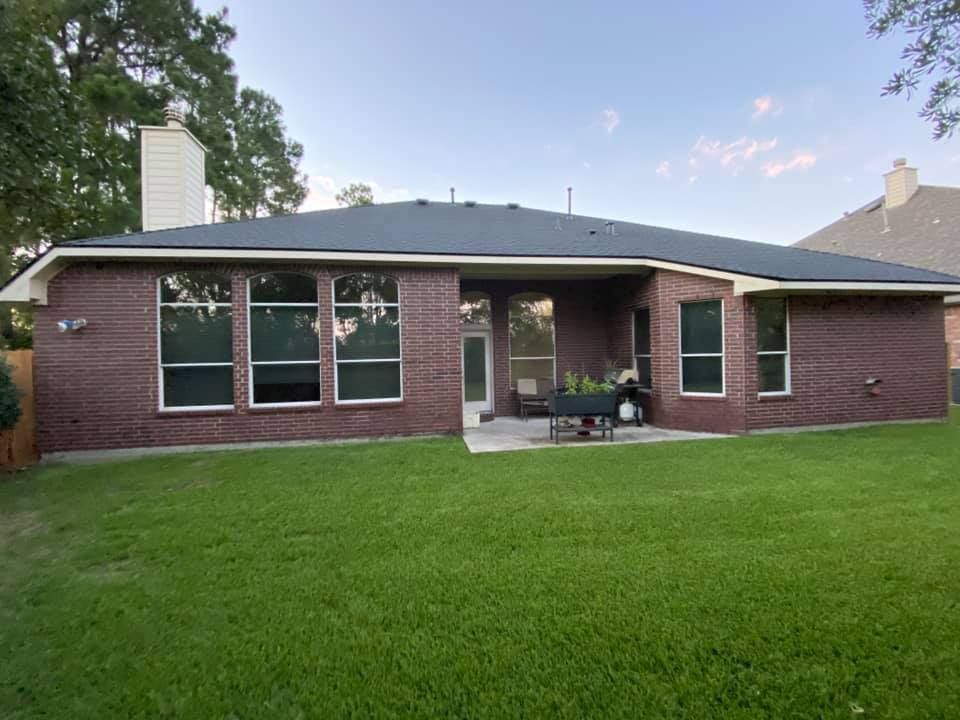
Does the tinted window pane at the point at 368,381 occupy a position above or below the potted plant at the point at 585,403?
above

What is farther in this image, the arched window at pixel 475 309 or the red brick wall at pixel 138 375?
the arched window at pixel 475 309

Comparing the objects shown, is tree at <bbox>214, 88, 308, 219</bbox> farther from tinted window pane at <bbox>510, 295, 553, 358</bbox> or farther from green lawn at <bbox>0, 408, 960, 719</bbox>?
green lawn at <bbox>0, 408, 960, 719</bbox>

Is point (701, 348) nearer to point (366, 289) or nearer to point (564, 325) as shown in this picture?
point (564, 325)

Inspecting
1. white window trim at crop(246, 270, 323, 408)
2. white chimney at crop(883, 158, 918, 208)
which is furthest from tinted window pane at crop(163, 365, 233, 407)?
white chimney at crop(883, 158, 918, 208)

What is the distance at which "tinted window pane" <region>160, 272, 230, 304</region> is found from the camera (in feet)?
26.8

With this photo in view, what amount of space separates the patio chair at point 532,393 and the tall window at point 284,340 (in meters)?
4.68

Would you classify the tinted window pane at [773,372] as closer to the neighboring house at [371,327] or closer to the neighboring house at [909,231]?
the neighboring house at [371,327]

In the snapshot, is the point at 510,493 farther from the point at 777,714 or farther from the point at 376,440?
the point at 376,440

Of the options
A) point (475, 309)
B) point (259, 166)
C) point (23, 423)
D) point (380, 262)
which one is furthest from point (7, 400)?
point (259, 166)

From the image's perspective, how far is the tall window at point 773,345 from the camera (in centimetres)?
878

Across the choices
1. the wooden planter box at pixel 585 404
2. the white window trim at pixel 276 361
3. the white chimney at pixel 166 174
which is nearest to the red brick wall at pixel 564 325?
the wooden planter box at pixel 585 404

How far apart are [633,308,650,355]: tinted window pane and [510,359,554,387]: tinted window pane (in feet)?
6.57

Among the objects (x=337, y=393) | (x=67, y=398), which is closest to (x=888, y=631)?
(x=337, y=393)

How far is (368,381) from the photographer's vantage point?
8.89 m
